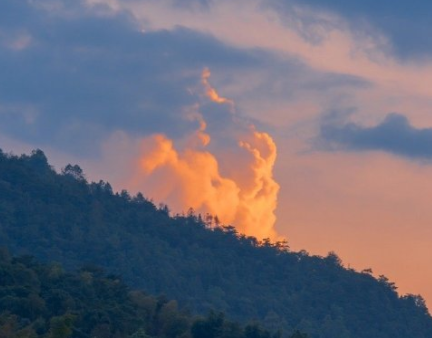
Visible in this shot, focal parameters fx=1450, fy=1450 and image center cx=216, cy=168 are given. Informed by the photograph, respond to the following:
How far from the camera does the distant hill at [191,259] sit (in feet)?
335

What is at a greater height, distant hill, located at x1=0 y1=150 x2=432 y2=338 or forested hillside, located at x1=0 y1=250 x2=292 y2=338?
distant hill, located at x1=0 y1=150 x2=432 y2=338

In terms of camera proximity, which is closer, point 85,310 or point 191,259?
point 85,310

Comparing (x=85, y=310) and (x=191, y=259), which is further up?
(x=191, y=259)

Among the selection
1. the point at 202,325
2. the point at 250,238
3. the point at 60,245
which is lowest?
the point at 202,325

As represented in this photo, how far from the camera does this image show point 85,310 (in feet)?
209

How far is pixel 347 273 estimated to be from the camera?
4665 inches

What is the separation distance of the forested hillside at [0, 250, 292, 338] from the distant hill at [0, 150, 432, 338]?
2782 cm

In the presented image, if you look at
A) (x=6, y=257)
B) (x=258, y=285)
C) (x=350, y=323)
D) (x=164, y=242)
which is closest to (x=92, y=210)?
(x=164, y=242)

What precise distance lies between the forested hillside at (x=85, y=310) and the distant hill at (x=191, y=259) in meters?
27.8

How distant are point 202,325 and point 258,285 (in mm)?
46895

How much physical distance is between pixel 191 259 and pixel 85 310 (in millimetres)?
49280

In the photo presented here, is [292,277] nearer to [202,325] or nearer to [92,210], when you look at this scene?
[92,210]

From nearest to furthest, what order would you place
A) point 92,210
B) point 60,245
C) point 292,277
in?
A: point 60,245
point 92,210
point 292,277

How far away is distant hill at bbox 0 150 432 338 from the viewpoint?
10219 centimetres
